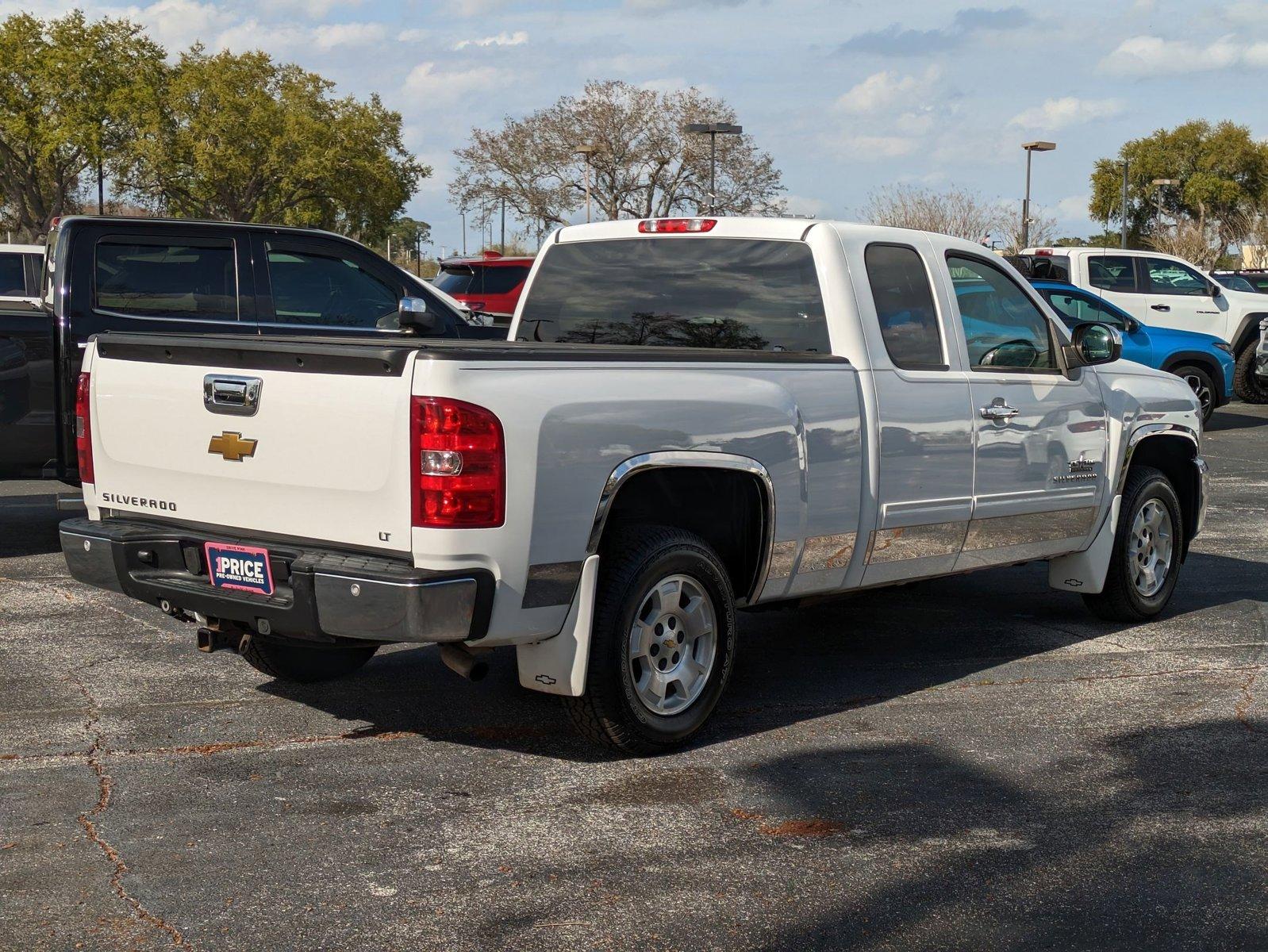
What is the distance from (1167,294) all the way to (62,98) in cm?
3764

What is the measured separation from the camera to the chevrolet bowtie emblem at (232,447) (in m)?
4.86

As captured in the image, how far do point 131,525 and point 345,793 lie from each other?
125cm

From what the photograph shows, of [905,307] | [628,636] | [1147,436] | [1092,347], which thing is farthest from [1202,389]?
[628,636]

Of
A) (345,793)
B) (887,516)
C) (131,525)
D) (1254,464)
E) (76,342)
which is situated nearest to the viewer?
(345,793)

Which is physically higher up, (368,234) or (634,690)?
(368,234)

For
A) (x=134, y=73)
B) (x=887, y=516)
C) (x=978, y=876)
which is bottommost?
(x=978, y=876)

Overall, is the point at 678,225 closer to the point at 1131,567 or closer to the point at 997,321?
the point at 997,321

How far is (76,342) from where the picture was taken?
28.3 ft

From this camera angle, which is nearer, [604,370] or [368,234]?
[604,370]

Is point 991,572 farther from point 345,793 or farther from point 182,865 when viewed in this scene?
point 182,865

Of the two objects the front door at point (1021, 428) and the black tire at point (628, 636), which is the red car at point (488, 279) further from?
the black tire at point (628, 636)

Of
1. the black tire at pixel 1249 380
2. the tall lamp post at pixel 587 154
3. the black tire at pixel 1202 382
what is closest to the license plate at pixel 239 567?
the black tire at pixel 1202 382

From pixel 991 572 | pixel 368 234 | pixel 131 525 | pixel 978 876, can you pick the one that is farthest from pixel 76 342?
pixel 368 234

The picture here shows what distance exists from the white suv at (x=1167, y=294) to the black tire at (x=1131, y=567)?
40.2 ft
